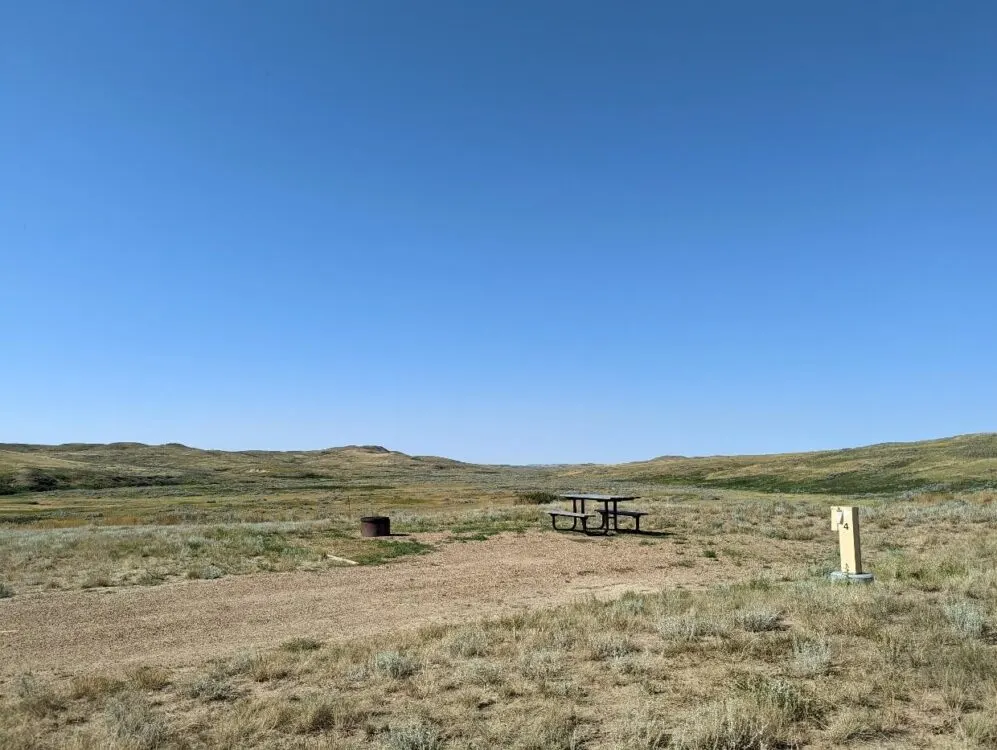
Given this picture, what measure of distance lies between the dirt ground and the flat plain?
7 centimetres

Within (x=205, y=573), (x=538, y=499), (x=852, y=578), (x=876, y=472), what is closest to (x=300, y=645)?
(x=205, y=573)

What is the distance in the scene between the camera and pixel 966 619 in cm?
809

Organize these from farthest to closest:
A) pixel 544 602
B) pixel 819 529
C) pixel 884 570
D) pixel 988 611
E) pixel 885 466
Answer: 1. pixel 885 466
2. pixel 819 529
3. pixel 884 570
4. pixel 544 602
5. pixel 988 611

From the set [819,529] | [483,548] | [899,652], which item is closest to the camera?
[899,652]

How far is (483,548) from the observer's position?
19578 mm

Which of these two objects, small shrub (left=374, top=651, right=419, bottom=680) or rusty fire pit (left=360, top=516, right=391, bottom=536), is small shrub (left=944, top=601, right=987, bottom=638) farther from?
rusty fire pit (left=360, top=516, right=391, bottom=536)

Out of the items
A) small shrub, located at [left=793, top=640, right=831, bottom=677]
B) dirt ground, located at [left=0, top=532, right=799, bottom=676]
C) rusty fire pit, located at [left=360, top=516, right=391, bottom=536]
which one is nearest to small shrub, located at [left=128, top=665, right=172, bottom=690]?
dirt ground, located at [left=0, top=532, right=799, bottom=676]

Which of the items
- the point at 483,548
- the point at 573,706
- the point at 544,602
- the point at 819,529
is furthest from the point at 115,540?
the point at 819,529

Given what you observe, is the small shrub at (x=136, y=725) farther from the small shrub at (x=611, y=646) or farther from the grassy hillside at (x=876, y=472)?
the grassy hillside at (x=876, y=472)

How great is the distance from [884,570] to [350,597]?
9457mm

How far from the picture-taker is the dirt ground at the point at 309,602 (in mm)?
9242

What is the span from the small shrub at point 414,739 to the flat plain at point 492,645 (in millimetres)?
19

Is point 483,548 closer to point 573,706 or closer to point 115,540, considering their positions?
point 115,540

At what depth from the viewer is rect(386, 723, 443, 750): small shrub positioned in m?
5.17
